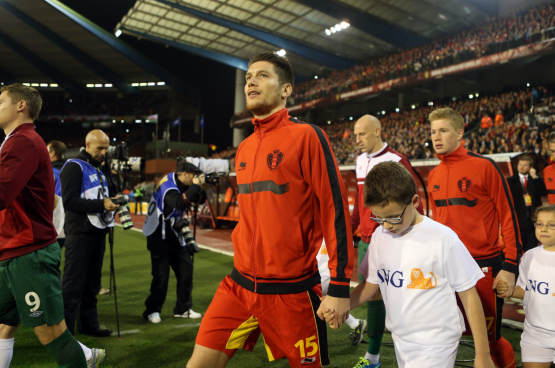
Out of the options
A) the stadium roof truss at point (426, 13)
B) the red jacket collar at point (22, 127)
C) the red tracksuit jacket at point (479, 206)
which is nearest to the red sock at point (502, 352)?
the red tracksuit jacket at point (479, 206)

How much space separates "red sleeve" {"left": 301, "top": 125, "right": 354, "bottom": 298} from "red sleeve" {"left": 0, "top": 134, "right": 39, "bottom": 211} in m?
1.78

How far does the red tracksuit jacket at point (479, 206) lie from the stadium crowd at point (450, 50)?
21932mm

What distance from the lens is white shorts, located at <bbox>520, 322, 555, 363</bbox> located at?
2912 mm

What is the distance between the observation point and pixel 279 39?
34125 millimetres

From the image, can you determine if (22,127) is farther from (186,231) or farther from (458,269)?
(458,269)

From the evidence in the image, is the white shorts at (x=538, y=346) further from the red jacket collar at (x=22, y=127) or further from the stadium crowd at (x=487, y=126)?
the stadium crowd at (x=487, y=126)

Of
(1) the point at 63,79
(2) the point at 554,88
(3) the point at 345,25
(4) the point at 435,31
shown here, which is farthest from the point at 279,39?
(1) the point at 63,79

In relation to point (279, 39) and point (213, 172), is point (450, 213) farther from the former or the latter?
point (279, 39)

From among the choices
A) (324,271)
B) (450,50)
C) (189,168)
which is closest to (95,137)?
(189,168)

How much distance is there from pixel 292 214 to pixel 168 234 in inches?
129

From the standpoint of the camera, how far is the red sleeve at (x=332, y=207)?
210 centimetres

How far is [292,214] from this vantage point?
2.23m

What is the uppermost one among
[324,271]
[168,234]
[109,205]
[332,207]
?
[332,207]

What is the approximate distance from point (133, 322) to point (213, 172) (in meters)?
2.13
